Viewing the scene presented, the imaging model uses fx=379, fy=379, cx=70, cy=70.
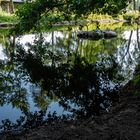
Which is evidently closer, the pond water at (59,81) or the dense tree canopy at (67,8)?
the pond water at (59,81)

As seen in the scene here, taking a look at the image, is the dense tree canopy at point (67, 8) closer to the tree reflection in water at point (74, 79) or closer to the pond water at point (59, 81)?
the pond water at point (59, 81)

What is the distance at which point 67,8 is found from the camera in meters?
19.9

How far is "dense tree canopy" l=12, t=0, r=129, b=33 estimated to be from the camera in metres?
18.3

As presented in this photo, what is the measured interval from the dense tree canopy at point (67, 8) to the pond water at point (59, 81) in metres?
3.39

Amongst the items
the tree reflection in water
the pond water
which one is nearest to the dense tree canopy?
the pond water

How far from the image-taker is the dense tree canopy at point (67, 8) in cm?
1831

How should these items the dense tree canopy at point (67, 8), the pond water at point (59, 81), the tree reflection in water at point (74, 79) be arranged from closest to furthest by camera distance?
the pond water at point (59, 81), the tree reflection in water at point (74, 79), the dense tree canopy at point (67, 8)

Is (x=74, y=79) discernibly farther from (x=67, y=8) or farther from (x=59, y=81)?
(x=67, y=8)

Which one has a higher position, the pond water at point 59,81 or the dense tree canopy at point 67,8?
the dense tree canopy at point 67,8

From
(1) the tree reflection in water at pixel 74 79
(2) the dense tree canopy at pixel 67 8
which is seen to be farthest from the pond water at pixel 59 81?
(2) the dense tree canopy at pixel 67 8

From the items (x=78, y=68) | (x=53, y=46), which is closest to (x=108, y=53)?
(x=53, y=46)

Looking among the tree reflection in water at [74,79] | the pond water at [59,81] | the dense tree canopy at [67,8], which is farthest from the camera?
the dense tree canopy at [67,8]

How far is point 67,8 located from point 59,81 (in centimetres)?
411

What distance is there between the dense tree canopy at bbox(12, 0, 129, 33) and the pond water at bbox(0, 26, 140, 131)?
339 centimetres
